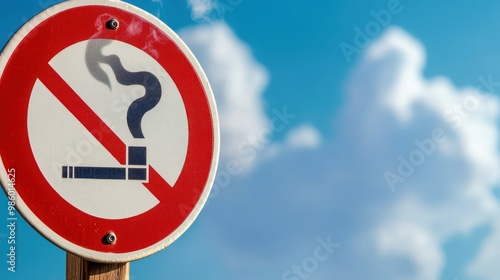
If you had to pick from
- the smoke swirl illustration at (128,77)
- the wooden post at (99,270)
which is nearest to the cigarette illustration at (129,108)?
the smoke swirl illustration at (128,77)

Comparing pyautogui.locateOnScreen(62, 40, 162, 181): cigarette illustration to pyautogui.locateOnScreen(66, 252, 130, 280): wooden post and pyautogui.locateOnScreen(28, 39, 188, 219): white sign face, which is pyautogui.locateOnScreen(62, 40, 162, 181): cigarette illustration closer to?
pyautogui.locateOnScreen(28, 39, 188, 219): white sign face

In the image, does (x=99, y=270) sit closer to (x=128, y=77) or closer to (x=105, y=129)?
(x=105, y=129)

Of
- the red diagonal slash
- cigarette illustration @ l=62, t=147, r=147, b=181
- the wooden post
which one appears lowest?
the wooden post

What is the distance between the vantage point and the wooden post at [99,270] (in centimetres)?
155

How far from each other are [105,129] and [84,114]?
53 millimetres

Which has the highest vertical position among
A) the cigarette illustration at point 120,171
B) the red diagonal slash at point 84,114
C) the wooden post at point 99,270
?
the red diagonal slash at point 84,114

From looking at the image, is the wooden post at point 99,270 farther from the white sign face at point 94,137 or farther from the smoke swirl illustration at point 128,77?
the smoke swirl illustration at point 128,77

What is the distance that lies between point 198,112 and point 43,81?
1.07ft

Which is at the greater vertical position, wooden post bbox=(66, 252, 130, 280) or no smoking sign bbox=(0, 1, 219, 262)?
no smoking sign bbox=(0, 1, 219, 262)

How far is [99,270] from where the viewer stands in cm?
155

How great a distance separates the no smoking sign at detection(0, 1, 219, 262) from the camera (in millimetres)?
1509

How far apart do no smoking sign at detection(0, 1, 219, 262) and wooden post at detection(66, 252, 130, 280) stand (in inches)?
1.7

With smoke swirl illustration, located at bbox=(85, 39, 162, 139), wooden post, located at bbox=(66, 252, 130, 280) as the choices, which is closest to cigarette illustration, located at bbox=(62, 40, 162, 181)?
smoke swirl illustration, located at bbox=(85, 39, 162, 139)

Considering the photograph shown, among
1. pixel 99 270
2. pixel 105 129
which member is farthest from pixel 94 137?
pixel 99 270
